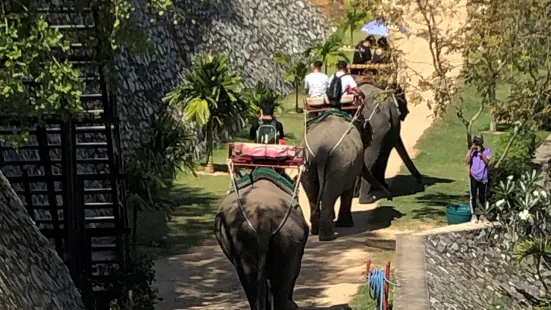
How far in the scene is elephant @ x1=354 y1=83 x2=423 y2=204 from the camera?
1928 centimetres

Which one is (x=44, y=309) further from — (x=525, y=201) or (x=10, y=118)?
(x=525, y=201)

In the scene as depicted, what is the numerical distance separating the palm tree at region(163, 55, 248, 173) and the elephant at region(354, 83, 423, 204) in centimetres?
259

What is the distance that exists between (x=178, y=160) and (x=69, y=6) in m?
6.28

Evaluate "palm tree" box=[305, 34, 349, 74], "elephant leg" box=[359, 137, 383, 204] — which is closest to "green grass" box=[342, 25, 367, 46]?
"palm tree" box=[305, 34, 349, 74]

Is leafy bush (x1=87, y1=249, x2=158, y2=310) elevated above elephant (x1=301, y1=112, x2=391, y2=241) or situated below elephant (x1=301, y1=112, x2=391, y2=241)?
below

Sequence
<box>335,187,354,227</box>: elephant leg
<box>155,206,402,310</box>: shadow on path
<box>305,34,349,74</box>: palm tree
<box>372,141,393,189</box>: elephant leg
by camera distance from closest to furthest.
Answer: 1. <box>155,206,402,310</box>: shadow on path
2. <box>335,187,354,227</box>: elephant leg
3. <box>372,141,393,189</box>: elephant leg
4. <box>305,34,349,74</box>: palm tree

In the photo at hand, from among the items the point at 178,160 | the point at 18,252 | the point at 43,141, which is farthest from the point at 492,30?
the point at 18,252

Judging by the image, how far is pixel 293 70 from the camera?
2791 centimetres

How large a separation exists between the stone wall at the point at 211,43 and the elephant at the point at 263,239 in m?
6.67

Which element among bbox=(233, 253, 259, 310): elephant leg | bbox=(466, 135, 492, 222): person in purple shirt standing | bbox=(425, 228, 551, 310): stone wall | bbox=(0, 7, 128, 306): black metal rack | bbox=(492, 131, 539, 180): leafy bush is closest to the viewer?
Answer: bbox=(233, 253, 259, 310): elephant leg

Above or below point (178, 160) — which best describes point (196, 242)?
below

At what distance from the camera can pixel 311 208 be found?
670 inches

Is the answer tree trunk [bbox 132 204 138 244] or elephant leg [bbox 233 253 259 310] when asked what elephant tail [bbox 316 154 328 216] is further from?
elephant leg [bbox 233 253 259 310]

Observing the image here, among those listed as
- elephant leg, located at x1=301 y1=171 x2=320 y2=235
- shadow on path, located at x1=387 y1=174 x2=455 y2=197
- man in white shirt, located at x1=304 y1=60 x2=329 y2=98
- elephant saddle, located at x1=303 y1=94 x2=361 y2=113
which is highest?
man in white shirt, located at x1=304 y1=60 x2=329 y2=98
